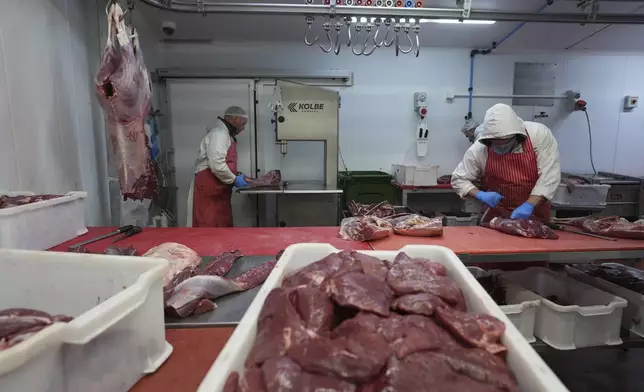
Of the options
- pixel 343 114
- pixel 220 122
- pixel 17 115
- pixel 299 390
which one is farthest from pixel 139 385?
pixel 343 114

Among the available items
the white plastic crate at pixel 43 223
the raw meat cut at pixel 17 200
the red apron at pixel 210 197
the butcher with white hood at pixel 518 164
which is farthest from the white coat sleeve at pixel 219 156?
the butcher with white hood at pixel 518 164

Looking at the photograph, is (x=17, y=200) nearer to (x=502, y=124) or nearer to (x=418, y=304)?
(x=418, y=304)

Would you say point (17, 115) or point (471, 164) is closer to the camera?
point (17, 115)

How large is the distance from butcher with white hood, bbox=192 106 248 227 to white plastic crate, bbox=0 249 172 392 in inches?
120

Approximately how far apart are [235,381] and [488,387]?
473mm

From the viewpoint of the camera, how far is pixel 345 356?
0.70 metres

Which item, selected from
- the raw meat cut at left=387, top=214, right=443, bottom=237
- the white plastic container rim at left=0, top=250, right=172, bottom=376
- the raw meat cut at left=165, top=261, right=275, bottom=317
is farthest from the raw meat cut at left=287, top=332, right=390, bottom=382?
the raw meat cut at left=387, top=214, right=443, bottom=237

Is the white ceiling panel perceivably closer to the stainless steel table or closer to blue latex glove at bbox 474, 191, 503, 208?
the stainless steel table

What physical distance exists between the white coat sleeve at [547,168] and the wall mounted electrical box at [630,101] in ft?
13.1

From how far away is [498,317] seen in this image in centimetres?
83

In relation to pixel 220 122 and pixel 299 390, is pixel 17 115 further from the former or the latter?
pixel 299 390

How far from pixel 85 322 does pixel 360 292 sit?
0.65m

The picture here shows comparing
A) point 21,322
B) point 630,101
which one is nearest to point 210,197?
point 21,322

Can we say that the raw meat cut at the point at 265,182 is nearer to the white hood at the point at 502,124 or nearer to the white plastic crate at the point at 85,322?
the white hood at the point at 502,124
